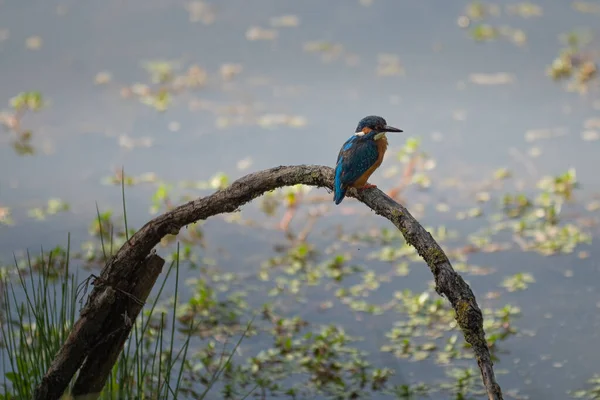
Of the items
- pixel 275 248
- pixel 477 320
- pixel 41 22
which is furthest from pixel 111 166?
pixel 477 320

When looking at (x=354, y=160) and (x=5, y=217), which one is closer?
(x=354, y=160)

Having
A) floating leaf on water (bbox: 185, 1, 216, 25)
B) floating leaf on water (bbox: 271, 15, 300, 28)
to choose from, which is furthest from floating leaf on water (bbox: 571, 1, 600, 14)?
floating leaf on water (bbox: 185, 1, 216, 25)

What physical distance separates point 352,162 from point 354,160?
2 centimetres

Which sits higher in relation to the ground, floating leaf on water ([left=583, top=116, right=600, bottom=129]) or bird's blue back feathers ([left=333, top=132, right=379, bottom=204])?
floating leaf on water ([left=583, top=116, right=600, bottom=129])

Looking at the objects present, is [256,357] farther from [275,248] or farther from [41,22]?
[41,22]

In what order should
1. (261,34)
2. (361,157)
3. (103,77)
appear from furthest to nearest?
(261,34) < (103,77) < (361,157)

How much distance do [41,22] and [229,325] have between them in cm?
517

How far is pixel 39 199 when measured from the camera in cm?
626

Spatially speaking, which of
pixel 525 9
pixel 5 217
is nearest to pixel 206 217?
pixel 5 217

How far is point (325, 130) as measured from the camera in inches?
279

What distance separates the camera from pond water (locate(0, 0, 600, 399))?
511 cm

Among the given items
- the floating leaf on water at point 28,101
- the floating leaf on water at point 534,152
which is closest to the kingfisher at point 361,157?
the floating leaf on water at point 534,152

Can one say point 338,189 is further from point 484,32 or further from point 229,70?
point 484,32

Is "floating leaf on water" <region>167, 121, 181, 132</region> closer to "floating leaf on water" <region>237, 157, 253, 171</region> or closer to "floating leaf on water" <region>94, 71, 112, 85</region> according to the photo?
"floating leaf on water" <region>237, 157, 253, 171</region>
